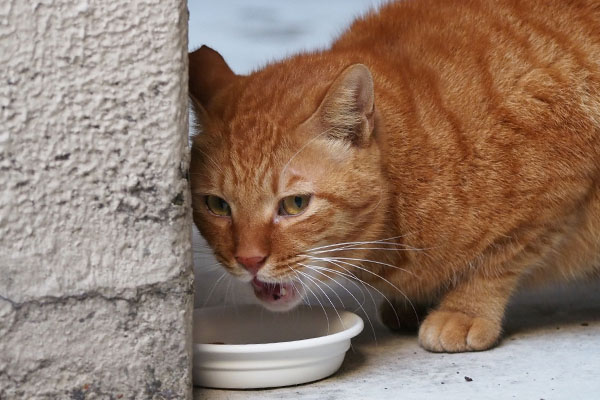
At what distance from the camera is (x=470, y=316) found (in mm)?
2336

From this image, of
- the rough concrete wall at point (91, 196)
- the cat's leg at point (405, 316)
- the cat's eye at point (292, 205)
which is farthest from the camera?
the cat's leg at point (405, 316)

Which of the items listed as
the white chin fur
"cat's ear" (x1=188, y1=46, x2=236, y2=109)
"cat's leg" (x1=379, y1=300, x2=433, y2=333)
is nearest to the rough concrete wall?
the white chin fur

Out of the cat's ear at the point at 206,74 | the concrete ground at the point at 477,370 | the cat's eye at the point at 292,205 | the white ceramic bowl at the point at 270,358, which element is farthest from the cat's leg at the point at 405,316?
the cat's ear at the point at 206,74

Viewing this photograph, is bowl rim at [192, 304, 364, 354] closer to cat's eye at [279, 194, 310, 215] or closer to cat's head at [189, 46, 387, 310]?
cat's head at [189, 46, 387, 310]

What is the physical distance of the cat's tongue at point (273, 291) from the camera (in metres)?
2.06

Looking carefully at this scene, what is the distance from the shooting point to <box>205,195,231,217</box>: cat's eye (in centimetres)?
205

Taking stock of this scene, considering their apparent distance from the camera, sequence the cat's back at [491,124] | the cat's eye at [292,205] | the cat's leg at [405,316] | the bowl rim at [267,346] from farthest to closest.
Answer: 1. the cat's leg at [405,316]
2. the cat's back at [491,124]
3. the cat's eye at [292,205]
4. the bowl rim at [267,346]

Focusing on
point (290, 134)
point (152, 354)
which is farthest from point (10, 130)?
point (290, 134)

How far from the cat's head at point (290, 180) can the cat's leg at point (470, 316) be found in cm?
34

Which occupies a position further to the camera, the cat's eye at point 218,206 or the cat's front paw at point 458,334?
the cat's front paw at point 458,334

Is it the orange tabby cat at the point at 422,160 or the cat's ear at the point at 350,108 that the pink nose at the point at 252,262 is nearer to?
the orange tabby cat at the point at 422,160

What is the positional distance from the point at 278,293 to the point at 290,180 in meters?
0.30

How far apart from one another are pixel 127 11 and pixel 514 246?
128cm

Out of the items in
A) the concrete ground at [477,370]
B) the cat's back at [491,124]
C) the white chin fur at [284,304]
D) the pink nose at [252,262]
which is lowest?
the concrete ground at [477,370]
